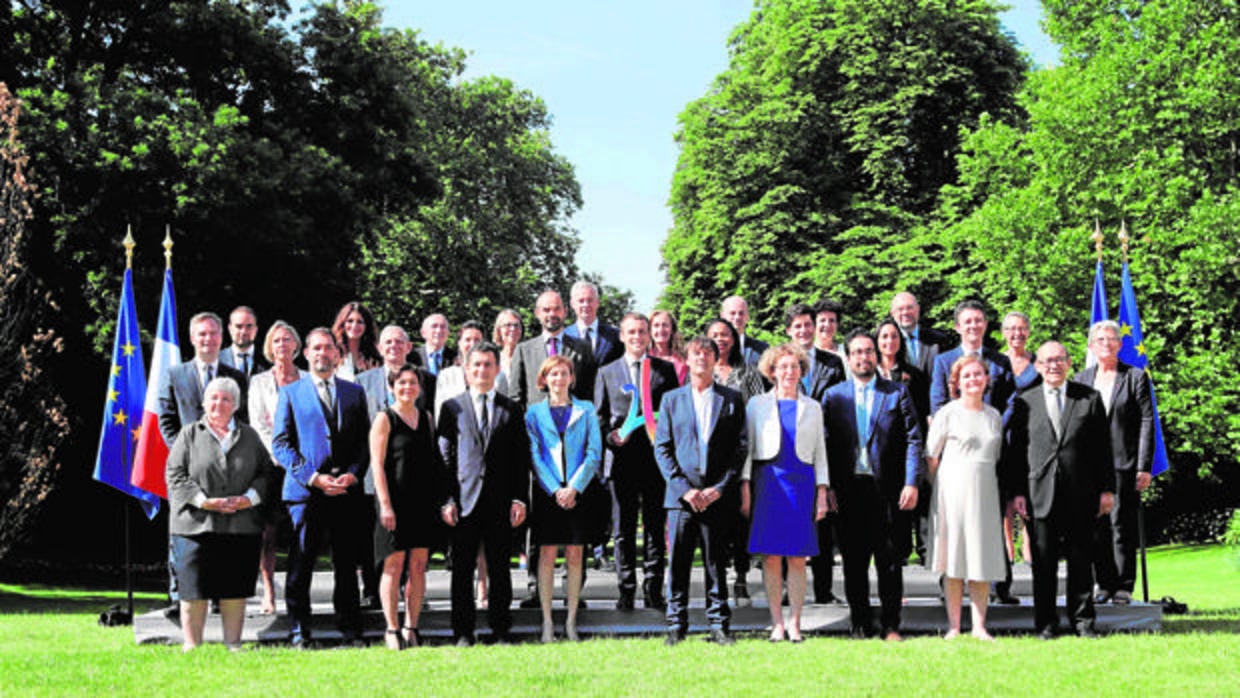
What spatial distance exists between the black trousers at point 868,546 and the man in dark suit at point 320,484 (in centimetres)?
347

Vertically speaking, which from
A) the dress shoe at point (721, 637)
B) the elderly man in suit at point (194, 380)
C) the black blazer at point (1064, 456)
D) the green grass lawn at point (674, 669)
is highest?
the elderly man in suit at point (194, 380)

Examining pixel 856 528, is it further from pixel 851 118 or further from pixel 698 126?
pixel 698 126

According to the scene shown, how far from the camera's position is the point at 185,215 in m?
18.2

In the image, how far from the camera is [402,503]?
8539mm

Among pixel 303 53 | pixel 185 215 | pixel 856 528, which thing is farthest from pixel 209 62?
pixel 856 528

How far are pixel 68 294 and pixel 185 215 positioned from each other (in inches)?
92.9

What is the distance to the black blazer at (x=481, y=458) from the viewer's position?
8688 millimetres

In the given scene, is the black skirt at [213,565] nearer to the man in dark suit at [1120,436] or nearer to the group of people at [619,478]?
the group of people at [619,478]

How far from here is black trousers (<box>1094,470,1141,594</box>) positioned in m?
9.85

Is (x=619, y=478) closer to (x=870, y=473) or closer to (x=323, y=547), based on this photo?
(x=870, y=473)

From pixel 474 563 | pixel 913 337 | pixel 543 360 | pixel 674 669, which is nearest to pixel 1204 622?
pixel 913 337

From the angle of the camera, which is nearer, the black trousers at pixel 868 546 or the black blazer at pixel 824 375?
the black trousers at pixel 868 546

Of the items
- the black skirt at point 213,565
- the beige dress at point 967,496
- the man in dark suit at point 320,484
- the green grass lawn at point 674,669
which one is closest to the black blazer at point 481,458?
the man in dark suit at point 320,484

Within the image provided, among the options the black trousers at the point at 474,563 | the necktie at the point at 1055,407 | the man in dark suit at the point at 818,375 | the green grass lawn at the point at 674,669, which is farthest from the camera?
the man in dark suit at the point at 818,375
